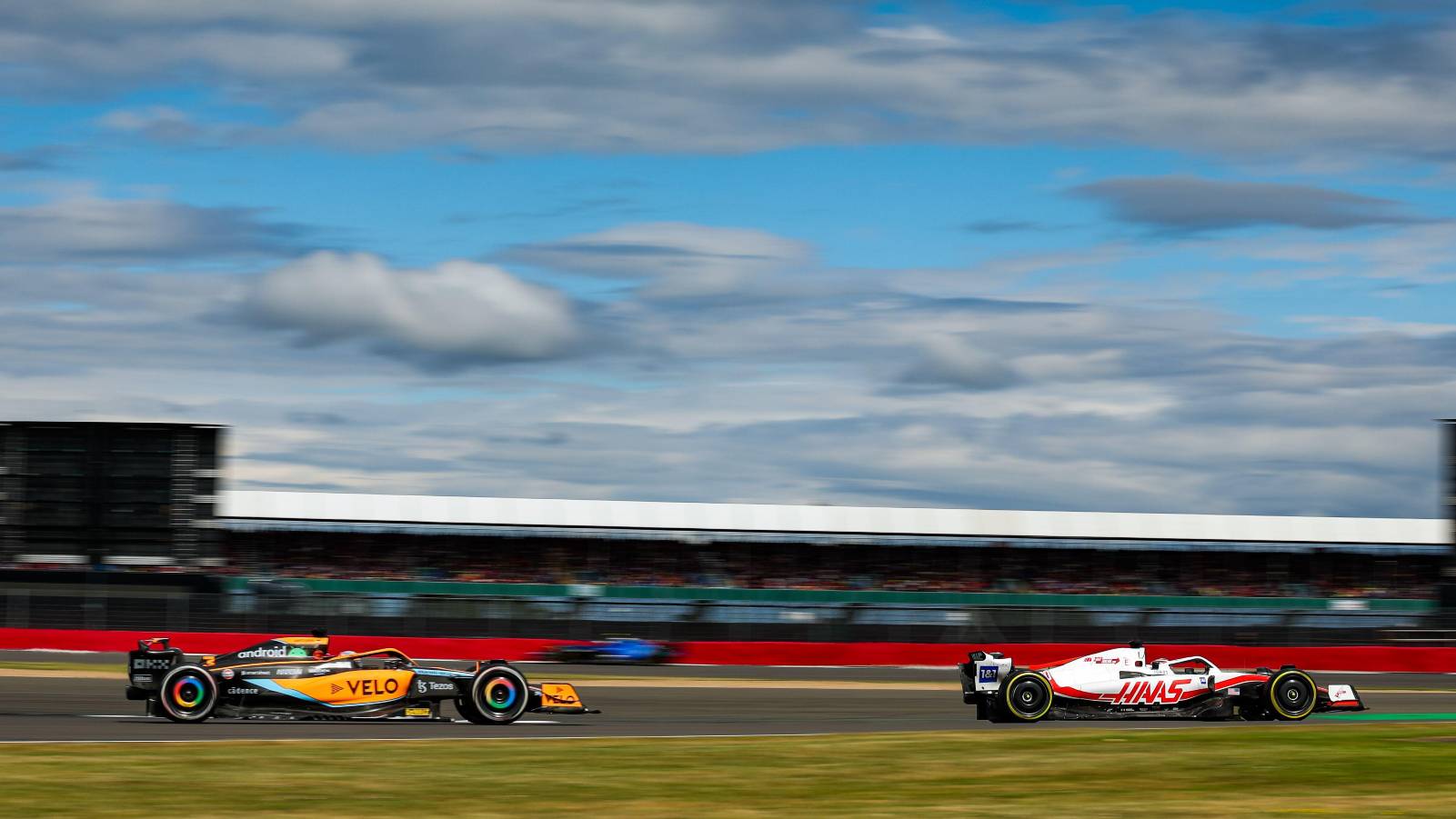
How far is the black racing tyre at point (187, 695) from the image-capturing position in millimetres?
18578

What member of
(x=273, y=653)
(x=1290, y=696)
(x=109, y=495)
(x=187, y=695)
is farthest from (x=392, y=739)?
(x=109, y=495)

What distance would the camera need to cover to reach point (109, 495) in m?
45.5

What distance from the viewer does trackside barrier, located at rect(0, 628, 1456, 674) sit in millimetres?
37156

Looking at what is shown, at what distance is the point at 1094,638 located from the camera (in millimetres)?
37906

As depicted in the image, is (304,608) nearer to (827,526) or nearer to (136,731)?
(136,731)

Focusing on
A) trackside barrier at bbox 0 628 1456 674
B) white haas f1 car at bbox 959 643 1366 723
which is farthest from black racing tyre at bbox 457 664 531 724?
trackside barrier at bbox 0 628 1456 674

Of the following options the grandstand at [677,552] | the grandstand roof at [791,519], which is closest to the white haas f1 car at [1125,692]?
the grandstand at [677,552]

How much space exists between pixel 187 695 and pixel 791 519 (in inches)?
1815

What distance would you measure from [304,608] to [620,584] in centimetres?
2241

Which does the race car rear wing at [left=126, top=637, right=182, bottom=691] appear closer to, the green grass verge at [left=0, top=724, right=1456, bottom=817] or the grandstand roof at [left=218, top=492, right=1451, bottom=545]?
the green grass verge at [left=0, top=724, right=1456, bottom=817]

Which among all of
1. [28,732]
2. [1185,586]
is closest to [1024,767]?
[28,732]

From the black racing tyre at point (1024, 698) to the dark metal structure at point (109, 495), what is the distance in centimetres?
3021

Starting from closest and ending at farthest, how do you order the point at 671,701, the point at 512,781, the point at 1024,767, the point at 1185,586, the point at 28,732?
the point at 512,781, the point at 1024,767, the point at 28,732, the point at 671,701, the point at 1185,586

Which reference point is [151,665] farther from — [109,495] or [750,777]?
[109,495]
